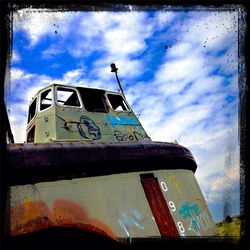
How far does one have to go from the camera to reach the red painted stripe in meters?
3.97

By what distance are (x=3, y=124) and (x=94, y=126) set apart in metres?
2.47

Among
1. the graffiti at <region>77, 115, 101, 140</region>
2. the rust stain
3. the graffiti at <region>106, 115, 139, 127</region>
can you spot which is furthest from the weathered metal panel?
the graffiti at <region>106, 115, 139, 127</region>

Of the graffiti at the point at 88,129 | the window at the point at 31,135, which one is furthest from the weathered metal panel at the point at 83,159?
the window at the point at 31,135

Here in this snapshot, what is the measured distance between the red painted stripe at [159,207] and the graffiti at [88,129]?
1.02 meters

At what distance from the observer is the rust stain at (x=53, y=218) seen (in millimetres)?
3053

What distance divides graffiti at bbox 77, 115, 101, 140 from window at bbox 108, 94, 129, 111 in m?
0.97

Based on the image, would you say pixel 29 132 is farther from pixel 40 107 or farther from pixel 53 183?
pixel 53 183

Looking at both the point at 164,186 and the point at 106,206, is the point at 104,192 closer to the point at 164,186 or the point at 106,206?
the point at 106,206

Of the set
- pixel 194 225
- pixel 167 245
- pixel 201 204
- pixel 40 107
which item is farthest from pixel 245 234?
pixel 40 107

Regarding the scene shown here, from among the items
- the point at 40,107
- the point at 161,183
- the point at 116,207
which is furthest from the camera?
the point at 40,107

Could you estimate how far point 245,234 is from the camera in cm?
301

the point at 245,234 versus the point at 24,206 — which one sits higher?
the point at 24,206

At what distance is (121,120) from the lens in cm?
544

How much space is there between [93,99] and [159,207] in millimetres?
2281
